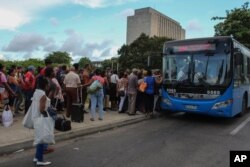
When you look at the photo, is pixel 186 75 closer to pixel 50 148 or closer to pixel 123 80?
pixel 123 80

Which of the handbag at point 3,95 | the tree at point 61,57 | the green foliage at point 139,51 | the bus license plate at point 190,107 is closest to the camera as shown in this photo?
the handbag at point 3,95

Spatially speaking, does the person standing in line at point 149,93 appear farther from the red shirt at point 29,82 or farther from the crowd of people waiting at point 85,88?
the red shirt at point 29,82

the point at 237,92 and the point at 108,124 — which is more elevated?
the point at 237,92

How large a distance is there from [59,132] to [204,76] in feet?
18.5

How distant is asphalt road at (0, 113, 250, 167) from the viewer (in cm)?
705

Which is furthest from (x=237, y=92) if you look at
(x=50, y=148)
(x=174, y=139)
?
(x=50, y=148)

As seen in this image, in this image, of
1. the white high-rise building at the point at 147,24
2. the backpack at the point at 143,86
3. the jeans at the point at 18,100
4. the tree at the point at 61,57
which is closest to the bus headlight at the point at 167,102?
the backpack at the point at 143,86

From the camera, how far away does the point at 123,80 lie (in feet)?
46.7

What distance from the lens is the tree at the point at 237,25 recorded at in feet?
101

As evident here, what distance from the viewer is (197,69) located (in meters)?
12.2

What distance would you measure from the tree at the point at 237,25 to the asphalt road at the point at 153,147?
20.0 meters

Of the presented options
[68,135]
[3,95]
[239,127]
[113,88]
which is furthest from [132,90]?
[3,95]

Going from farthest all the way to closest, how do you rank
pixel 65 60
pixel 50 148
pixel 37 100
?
pixel 65 60 < pixel 50 148 < pixel 37 100

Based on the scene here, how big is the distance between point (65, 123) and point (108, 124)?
209 cm
